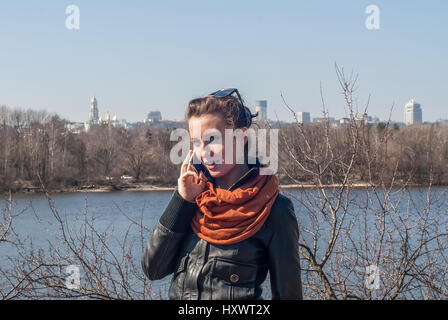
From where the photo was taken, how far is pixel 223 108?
224 centimetres

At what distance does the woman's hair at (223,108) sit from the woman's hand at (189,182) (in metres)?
0.19

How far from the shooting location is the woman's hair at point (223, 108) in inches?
88.4

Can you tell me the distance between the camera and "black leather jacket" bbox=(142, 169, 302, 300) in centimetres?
216

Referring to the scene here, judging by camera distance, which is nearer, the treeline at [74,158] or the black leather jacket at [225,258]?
the black leather jacket at [225,258]

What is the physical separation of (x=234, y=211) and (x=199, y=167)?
238 millimetres

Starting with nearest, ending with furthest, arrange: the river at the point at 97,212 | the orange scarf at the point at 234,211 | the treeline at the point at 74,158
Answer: the orange scarf at the point at 234,211 → the river at the point at 97,212 → the treeline at the point at 74,158

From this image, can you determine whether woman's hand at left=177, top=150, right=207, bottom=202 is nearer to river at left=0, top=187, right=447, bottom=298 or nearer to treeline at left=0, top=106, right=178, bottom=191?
river at left=0, top=187, right=447, bottom=298

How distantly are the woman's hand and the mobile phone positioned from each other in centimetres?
2

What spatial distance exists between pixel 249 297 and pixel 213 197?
39cm
